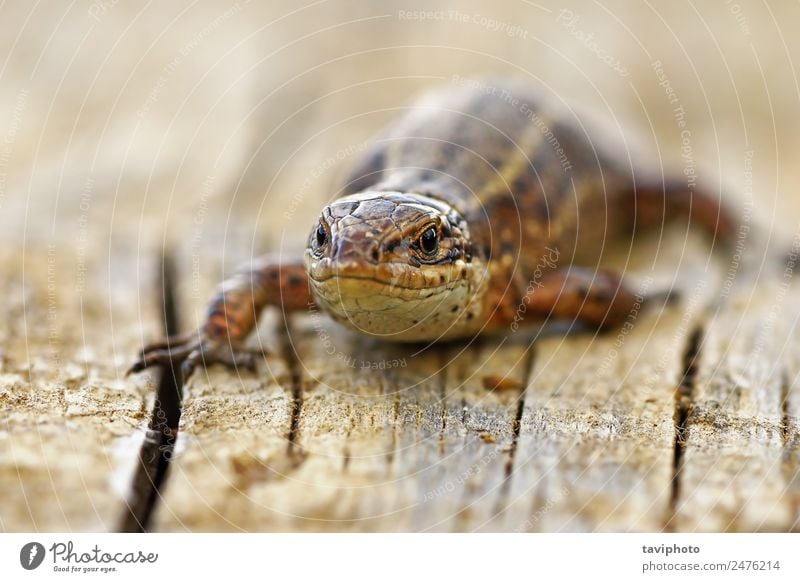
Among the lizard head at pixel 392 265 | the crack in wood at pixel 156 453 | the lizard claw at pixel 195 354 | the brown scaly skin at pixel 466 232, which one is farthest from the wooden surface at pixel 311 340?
the lizard head at pixel 392 265

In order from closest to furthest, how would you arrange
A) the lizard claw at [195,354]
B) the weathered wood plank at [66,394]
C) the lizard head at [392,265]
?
the weathered wood plank at [66,394] → the lizard head at [392,265] → the lizard claw at [195,354]

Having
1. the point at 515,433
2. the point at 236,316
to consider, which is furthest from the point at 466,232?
the point at 236,316

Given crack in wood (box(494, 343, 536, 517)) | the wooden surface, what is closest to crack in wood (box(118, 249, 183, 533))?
the wooden surface

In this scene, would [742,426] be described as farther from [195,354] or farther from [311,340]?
[195,354]

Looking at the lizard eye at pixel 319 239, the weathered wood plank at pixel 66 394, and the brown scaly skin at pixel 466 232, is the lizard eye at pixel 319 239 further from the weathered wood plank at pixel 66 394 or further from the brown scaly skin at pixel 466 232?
the weathered wood plank at pixel 66 394
